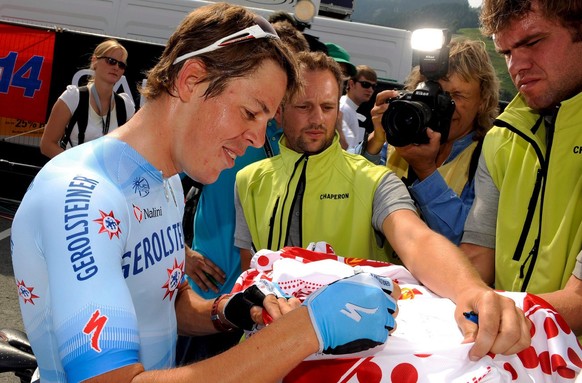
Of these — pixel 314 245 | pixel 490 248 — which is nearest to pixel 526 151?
pixel 490 248

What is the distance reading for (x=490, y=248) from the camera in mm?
2117

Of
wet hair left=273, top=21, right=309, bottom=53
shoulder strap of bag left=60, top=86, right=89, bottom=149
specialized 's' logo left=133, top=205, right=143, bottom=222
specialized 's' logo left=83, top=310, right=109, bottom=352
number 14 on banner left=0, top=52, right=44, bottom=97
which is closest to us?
specialized 's' logo left=83, top=310, right=109, bottom=352

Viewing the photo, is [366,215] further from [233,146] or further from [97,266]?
[97,266]

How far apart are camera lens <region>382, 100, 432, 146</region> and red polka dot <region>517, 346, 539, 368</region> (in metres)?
1.17

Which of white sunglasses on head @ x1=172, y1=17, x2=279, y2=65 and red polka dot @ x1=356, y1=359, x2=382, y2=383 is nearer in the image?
red polka dot @ x1=356, y1=359, x2=382, y2=383

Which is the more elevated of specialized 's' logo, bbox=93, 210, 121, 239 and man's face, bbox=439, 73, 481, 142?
man's face, bbox=439, 73, 481, 142

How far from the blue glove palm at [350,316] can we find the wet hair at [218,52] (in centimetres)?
64

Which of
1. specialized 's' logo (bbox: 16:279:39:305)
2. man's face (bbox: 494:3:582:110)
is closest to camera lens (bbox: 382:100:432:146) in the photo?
man's face (bbox: 494:3:582:110)

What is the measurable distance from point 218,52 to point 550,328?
109 cm

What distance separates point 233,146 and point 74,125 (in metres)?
4.00

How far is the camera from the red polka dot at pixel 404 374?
139cm

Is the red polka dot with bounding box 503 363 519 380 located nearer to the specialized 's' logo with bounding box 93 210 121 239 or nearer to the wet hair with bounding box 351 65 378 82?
the specialized 's' logo with bounding box 93 210 121 239

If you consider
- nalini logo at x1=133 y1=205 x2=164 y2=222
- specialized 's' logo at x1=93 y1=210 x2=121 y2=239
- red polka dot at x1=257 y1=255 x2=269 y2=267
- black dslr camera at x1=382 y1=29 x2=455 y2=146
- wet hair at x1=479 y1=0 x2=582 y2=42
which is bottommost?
red polka dot at x1=257 y1=255 x2=269 y2=267

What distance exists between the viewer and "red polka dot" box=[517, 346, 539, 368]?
56.5 inches
